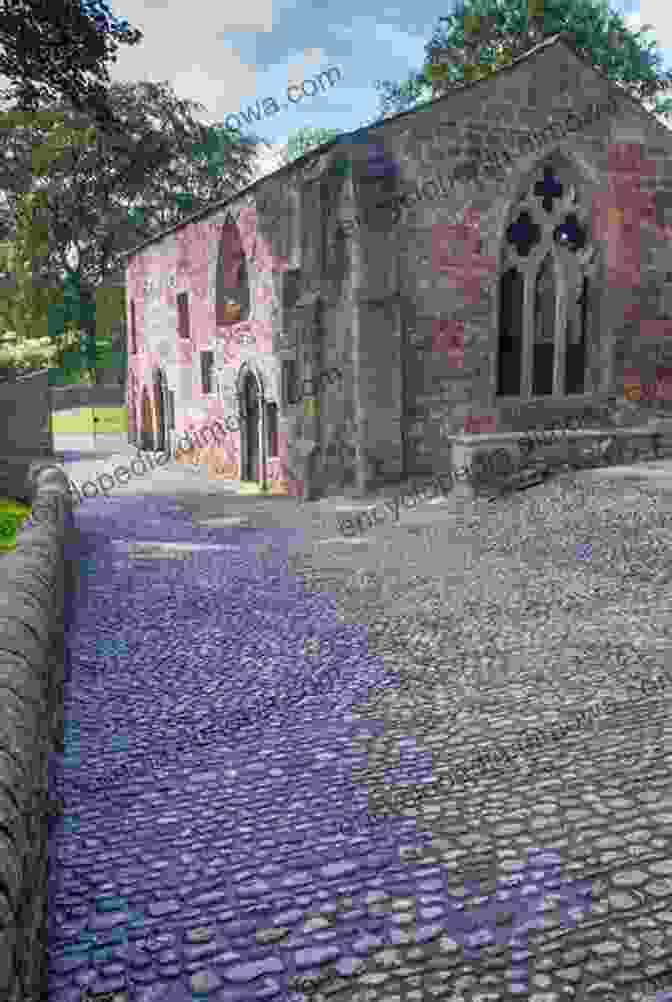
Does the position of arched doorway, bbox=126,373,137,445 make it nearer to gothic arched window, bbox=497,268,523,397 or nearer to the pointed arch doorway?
the pointed arch doorway

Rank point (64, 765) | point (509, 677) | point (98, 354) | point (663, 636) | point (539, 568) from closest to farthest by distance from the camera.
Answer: point (64, 765)
point (509, 677)
point (663, 636)
point (539, 568)
point (98, 354)

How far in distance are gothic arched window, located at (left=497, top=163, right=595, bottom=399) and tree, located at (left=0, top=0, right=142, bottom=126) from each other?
852 centimetres

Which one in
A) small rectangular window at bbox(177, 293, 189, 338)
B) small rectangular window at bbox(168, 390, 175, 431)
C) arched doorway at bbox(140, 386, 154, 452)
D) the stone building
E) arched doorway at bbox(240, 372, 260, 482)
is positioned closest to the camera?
the stone building

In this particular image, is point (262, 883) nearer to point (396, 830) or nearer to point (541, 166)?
point (396, 830)

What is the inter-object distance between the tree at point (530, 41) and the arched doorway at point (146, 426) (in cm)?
1703

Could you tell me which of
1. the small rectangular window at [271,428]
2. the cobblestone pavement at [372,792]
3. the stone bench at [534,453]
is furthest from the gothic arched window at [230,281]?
the cobblestone pavement at [372,792]

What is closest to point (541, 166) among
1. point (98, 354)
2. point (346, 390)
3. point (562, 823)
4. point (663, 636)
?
point (346, 390)

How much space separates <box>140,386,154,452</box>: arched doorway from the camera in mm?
30905

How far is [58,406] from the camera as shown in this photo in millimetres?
51875

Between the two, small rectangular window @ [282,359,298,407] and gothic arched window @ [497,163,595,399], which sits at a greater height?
gothic arched window @ [497,163,595,399]

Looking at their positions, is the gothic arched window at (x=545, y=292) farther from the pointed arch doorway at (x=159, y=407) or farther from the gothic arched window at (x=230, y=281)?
the pointed arch doorway at (x=159, y=407)

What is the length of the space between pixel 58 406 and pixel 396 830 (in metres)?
51.9

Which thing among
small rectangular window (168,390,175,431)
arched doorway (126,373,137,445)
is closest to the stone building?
small rectangular window (168,390,175,431)

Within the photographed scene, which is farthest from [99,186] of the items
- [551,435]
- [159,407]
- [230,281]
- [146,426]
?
[551,435]
